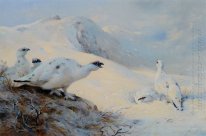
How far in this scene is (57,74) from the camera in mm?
3217

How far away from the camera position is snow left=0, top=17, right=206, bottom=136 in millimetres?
3391

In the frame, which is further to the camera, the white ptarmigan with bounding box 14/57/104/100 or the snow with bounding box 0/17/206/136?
the snow with bounding box 0/17/206/136

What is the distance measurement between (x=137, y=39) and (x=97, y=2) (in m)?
0.75

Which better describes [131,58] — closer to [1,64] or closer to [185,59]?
[185,59]

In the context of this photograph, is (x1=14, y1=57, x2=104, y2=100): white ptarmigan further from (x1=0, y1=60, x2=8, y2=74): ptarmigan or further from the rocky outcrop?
(x1=0, y1=60, x2=8, y2=74): ptarmigan

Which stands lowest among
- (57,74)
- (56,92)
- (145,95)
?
(145,95)

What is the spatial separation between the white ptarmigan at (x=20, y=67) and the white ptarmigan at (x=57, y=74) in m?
0.23

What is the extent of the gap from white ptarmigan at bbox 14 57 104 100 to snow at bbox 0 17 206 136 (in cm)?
35

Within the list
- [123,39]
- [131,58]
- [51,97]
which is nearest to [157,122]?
[51,97]

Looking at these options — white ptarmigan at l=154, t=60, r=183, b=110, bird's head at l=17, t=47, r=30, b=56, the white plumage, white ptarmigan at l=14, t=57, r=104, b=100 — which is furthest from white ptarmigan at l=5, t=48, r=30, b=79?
white ptarmigan at l=154, t=60, r=183, b=110

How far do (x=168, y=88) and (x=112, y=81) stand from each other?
0.36 meters

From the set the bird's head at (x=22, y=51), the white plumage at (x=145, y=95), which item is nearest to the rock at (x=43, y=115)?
the white plumage at (x=145, y=95)

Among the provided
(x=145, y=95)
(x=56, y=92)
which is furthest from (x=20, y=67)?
(x=145, y=95)

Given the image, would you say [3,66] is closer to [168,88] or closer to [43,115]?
[43,115]
